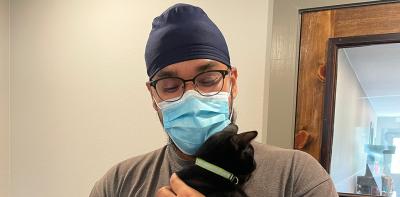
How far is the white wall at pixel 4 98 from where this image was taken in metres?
1.88

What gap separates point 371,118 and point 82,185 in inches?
55.3

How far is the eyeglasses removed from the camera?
84 cm

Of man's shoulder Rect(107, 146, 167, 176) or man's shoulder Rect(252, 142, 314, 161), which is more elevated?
man's shoulder Rect(252, 142, 314, 161)

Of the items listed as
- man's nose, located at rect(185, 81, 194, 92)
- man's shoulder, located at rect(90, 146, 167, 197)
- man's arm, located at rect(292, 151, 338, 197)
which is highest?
man's nose, located at rect(185, 81, 194, 92)

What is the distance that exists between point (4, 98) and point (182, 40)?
152 centimetres

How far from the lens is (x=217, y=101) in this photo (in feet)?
2.75

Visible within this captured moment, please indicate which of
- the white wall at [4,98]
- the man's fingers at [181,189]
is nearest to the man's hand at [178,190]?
the man's fingers at [181,189]

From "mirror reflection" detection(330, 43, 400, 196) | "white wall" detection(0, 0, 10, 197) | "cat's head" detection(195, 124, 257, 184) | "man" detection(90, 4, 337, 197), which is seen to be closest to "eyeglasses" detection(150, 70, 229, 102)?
"man" detection(90, 4, 337, 197)

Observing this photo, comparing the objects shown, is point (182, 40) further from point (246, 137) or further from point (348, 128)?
point (348, 128)

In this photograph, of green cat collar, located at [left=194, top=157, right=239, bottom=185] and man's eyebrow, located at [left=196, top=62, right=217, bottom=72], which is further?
man's eyebrow, located at [left=196, top=62, right=217, bottom=72]

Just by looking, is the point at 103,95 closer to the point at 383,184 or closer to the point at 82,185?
the point at 82,185

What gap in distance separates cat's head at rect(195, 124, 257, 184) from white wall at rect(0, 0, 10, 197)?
1.60 metres

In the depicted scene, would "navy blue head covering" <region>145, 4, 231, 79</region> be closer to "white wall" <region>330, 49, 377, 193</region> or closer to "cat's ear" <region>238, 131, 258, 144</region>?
"cat's ear" <region>238, 131, 258, 144</region>

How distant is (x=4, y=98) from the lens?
190 centimetres
